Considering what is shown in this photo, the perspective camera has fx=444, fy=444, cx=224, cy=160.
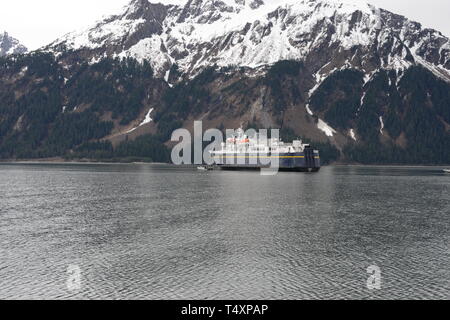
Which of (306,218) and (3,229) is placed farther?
A: (306,218)

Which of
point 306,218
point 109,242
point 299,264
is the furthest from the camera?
point 306,218

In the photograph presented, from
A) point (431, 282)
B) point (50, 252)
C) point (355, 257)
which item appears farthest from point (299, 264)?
point (50, 252)
